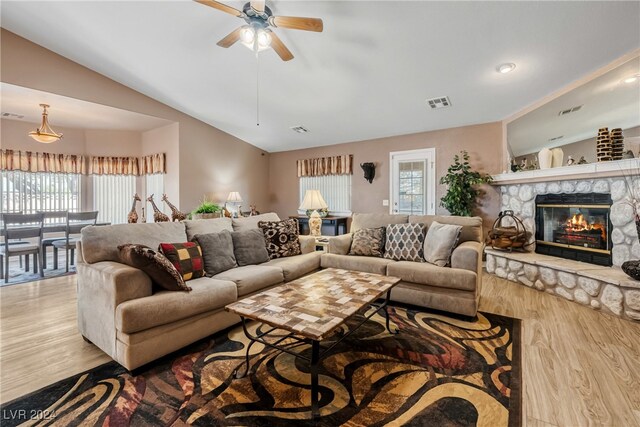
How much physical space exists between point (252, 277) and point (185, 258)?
24.0 inches

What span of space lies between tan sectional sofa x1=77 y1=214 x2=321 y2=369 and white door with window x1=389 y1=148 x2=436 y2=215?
373 cm

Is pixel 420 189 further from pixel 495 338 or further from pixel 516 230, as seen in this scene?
pixel 495 338

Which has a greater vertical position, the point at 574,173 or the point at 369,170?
the point at 369,170

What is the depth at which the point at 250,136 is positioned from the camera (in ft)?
21.5

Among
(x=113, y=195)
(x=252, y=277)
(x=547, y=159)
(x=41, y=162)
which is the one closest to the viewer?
(x=252, y=277)

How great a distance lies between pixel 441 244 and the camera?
3.04m

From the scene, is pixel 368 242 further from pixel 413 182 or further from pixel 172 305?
pixel 413 182

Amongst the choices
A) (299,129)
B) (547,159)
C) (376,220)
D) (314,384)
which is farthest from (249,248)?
(547,159)

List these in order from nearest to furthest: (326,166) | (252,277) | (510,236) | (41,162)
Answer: (252,277), (510,236), (41,162), (326,166)

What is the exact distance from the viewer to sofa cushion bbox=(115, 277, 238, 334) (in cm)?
186

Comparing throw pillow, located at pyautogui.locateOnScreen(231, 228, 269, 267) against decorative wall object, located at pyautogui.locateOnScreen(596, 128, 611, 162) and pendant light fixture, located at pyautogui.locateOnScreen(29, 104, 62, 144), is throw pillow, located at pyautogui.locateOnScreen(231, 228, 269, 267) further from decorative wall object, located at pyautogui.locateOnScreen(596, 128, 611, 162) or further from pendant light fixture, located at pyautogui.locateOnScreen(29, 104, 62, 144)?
decorative wall object, located at pyautogui.locateOnScreen(596, 128, 611, 162)

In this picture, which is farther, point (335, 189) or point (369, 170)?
point (335, 189)

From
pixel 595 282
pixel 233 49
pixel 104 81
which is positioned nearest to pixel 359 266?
pixel 595 282

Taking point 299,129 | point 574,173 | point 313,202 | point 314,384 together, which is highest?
point 299,129
